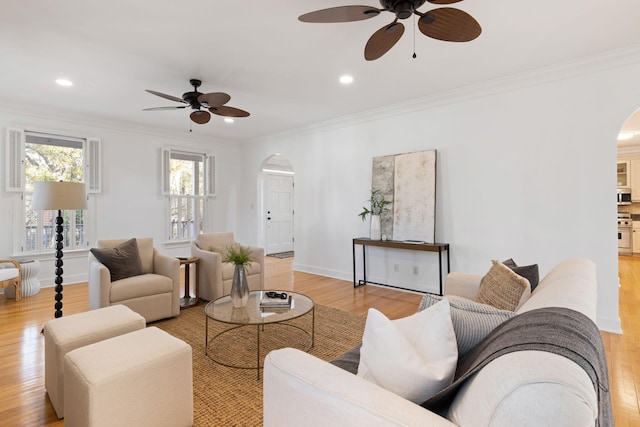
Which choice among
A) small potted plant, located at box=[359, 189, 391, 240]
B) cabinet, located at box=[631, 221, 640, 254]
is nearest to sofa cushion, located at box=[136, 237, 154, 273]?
small potted plant, located at box=[359, 189, 391, 240]

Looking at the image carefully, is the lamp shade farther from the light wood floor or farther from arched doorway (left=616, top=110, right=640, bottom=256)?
arched doorway (left=616, top=110, right=640, bottom=256)

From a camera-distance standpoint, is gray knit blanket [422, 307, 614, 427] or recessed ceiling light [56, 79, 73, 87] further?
recessed ceiling light [56, 79, 73, 87]

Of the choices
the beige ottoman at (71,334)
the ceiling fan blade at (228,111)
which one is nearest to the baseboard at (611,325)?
the beige ottoman at (71,334)

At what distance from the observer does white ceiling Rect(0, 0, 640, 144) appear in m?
2.46

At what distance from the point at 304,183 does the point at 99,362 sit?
467 centimetres

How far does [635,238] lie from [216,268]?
9.04 m

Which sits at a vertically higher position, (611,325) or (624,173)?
(624,173)

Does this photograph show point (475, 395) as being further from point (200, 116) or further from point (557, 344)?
point (200, 116)

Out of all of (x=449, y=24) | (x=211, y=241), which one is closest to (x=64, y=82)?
(x=211, y=241)

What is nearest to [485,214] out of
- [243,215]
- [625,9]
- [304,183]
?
[625,9]

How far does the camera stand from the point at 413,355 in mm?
1022

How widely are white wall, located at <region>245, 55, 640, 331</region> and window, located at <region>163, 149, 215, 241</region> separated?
3.28 m

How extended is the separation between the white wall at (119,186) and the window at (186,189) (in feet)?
0.52

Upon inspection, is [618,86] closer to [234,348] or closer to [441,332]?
[441,332]
